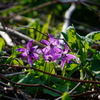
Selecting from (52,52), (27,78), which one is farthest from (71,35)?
(27,78)

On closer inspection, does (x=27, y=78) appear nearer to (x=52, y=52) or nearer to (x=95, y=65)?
(x=52, y=52)

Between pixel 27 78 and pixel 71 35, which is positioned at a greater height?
pixel 71 35

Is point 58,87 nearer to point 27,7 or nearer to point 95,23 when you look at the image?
point 27,7

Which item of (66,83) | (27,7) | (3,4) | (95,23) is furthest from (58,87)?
(3,4)

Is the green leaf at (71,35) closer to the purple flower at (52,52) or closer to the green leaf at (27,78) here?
the purple flower at (52,52)

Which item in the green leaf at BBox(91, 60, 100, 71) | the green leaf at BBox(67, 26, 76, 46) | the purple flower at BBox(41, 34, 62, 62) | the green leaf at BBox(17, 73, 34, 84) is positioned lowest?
the green leaf at BBox(17, 73, 34, 84)

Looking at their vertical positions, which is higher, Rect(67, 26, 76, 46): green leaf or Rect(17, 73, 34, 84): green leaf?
Rect(67, 26, 76, 46): green leaf

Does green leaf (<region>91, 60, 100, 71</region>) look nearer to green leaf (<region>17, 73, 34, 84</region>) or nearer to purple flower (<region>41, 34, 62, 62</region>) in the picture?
purple flower (<region>41, 34, 62, 62</region>)

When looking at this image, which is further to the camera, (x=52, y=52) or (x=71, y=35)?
(x=71, y=35)

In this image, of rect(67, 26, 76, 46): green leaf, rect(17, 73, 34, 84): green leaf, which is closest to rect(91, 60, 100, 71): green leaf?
rect(67, 26, 76, 46): green leaf

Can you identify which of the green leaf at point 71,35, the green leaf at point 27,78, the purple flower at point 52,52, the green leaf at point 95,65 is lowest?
the green leaf at point 27,78

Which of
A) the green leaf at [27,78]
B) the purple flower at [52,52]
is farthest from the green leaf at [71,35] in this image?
the green leaf at [27,78]
